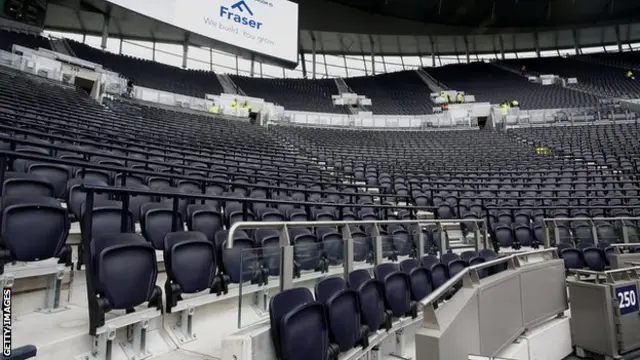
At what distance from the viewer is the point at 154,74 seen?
74.8 ft

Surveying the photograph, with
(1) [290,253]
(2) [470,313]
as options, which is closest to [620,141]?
(2) [470,313]

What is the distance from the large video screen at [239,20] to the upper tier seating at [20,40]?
4.57 meters

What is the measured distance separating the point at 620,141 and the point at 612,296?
14.3 metres

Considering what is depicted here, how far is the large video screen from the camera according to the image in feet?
60.4

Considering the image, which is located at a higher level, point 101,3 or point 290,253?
point 101,3

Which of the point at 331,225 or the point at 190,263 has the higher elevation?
the point at 331,225

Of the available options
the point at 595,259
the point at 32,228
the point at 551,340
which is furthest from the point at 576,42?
the point at 32,228

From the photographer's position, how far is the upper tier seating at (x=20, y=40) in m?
15.6

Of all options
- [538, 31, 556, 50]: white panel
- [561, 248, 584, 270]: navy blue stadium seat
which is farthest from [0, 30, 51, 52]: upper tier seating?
[538, 31, 556, 50]: white panel

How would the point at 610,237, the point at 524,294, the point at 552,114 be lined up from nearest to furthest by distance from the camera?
1. the point at 524,294
2. the point at 610,237
3. the point at 552,114

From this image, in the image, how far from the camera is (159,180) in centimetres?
562

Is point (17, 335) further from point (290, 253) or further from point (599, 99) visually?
point (599, 99)

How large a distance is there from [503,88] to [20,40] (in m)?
29.9

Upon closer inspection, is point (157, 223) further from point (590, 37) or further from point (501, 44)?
point (590, 37)
